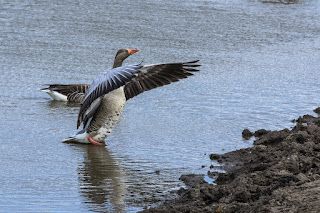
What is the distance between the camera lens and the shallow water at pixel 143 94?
251 inches

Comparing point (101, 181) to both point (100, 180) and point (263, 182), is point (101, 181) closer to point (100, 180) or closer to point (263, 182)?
point (100, 180)

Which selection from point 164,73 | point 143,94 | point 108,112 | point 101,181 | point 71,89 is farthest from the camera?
point 143,94

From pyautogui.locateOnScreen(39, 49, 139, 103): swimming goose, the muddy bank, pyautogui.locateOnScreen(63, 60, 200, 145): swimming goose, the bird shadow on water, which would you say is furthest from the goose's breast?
pyautogui.locateOnScreen(39, 49, 139, 103): swimming goose

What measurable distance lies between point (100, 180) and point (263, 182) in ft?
6.25

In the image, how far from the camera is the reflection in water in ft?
18.5

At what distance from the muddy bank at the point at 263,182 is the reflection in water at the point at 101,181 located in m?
0.54

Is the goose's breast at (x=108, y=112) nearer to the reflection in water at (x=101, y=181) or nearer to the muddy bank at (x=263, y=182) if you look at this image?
the reflection in water at (x=101, y=181)

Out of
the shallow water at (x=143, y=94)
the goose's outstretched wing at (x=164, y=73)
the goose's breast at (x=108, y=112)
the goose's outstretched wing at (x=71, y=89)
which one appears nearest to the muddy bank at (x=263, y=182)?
the shallow water at (x=143, y=94)

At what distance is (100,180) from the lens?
647cm

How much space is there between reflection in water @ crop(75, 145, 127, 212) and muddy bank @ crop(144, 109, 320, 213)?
0.54 metres

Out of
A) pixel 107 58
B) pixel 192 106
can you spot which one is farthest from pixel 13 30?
pixel 192 106

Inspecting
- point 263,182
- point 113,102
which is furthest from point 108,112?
point 263,182

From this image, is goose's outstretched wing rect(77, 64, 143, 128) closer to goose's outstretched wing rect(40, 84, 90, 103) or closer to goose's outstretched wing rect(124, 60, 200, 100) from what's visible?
goose's outstretched wing rect(124, 60, 200, 100)

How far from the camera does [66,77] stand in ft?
37.6
